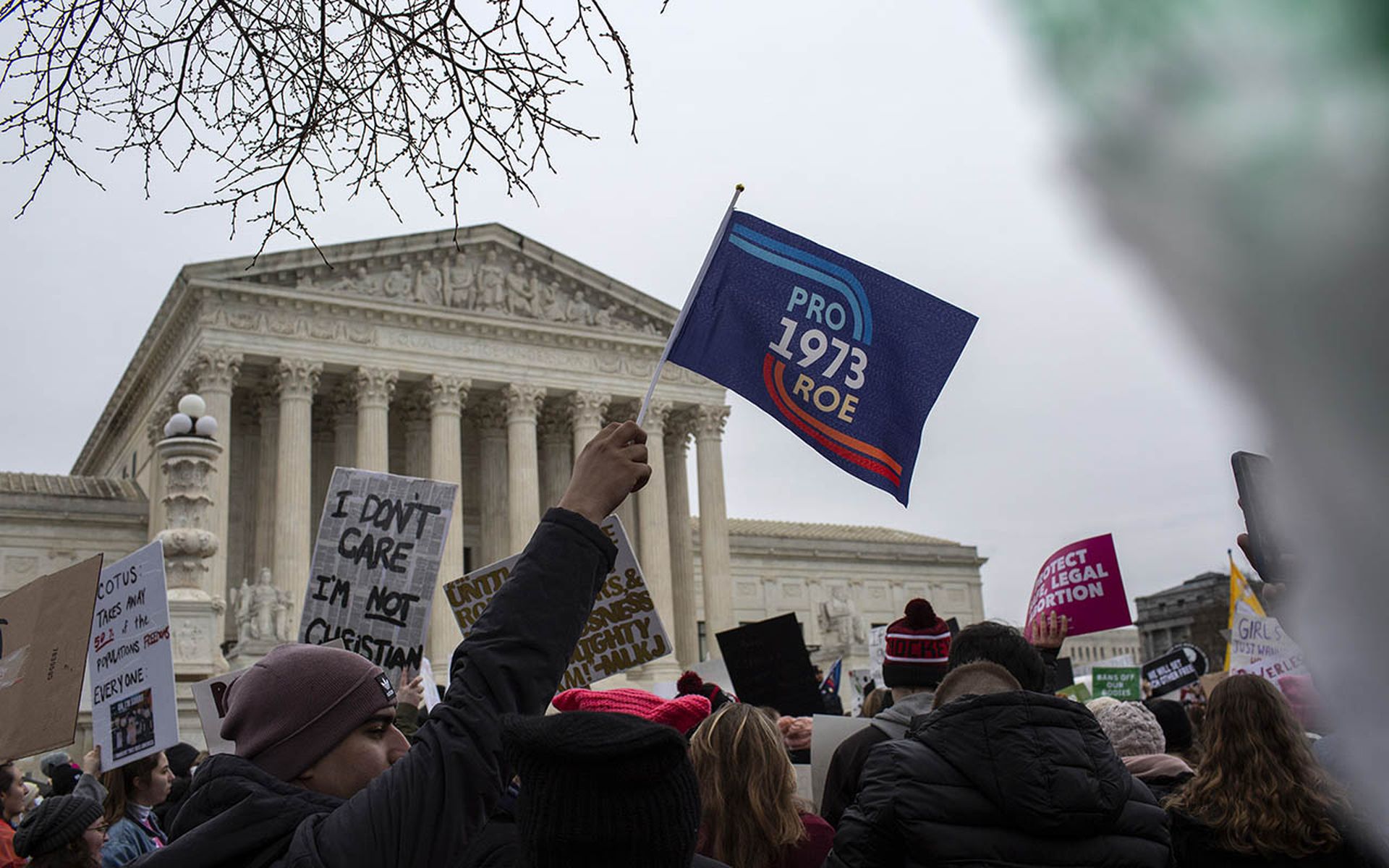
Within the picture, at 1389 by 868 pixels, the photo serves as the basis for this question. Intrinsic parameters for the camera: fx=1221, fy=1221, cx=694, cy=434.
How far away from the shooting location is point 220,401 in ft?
106

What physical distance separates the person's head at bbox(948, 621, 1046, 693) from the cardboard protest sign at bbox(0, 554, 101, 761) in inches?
134

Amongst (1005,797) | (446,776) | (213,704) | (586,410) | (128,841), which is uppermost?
(586,410)

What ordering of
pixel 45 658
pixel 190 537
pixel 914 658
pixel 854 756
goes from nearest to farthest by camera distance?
pixel 854 756
pixel 914 658
pixel 45 658
pixel 190 537

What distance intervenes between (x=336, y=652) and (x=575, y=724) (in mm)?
784

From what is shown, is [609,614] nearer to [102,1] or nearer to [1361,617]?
[102,1]

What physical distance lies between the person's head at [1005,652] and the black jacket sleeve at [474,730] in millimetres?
1807

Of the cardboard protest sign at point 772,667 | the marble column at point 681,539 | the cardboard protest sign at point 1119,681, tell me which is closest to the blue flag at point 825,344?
the cardboard protest sign at point 772,667

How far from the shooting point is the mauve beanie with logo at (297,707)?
2.28m

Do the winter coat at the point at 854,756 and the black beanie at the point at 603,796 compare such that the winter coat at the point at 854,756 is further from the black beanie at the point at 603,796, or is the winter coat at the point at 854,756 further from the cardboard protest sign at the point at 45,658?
the cardboard protest sign at the point at 45,658

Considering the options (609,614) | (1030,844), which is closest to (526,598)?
(1030,844)

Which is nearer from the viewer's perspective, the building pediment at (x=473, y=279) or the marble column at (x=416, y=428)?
the building pediment at (x=473, y=279)

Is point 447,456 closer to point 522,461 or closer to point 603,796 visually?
point 522,461

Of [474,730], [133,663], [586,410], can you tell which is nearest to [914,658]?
[474,730]

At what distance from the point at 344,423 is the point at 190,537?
21.9 meters
